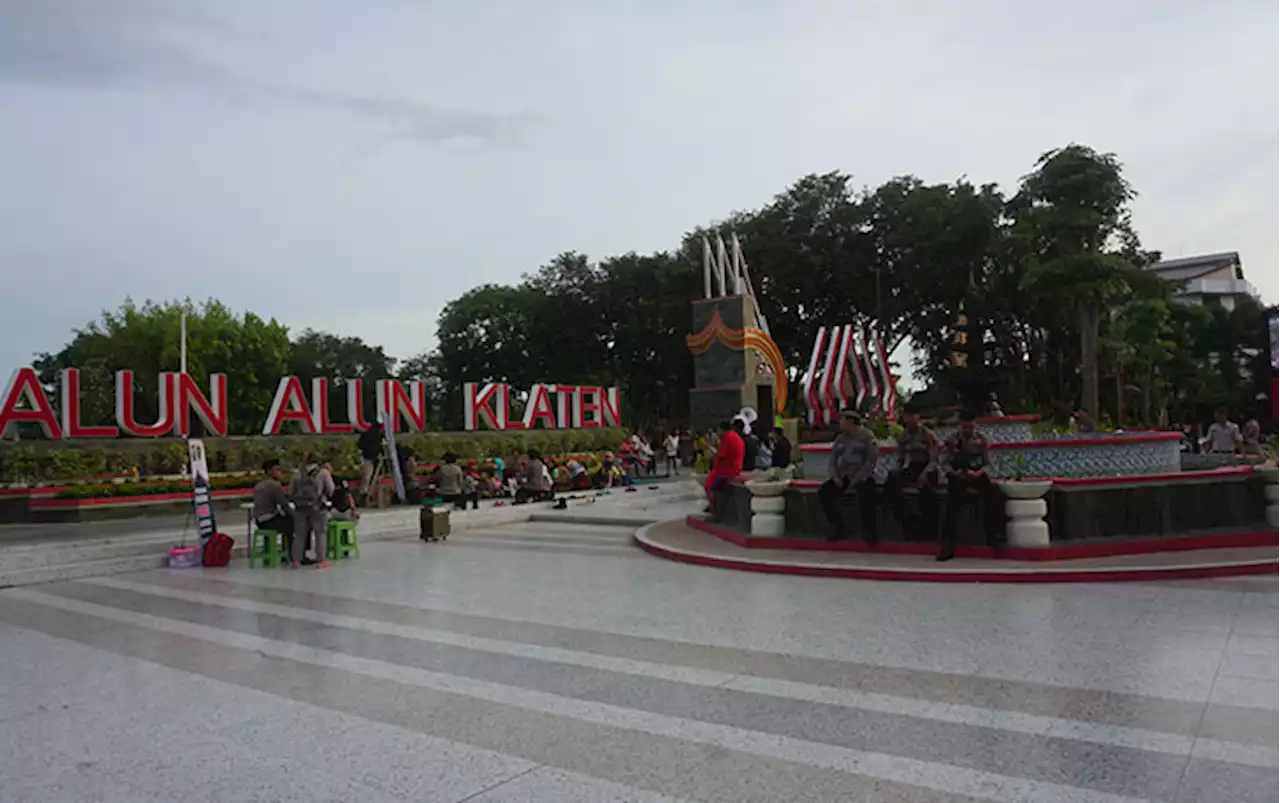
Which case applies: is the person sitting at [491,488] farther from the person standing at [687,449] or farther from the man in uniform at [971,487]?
the man in uniform at [971,487]

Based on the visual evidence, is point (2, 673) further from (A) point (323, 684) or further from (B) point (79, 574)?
(B) point (79, 574)

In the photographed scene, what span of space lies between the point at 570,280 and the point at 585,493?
28371 mm

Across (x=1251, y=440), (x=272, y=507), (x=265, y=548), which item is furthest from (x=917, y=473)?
(x=1251, y=440)

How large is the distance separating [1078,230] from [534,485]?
2203cm

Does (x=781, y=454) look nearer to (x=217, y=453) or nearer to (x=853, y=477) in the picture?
(x=853, y=477)

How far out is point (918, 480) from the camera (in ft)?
33.2

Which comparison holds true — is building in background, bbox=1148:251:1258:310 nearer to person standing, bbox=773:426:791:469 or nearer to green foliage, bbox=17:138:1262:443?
green foliage, bbox=17:138:1262:443

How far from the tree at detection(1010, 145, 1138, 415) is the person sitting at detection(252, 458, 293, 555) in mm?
26352

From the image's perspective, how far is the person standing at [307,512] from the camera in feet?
37.1

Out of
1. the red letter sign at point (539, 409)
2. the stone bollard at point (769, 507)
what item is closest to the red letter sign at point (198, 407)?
the red letter sign at point (539, 409)

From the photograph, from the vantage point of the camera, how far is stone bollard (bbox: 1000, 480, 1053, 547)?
9.24 metres

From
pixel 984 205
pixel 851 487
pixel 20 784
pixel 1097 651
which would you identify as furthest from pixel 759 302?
pixel 20 784

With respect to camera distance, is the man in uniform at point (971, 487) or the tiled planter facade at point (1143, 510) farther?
the tiled planter facade at point (1143, 510)

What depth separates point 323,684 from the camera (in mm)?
5789
